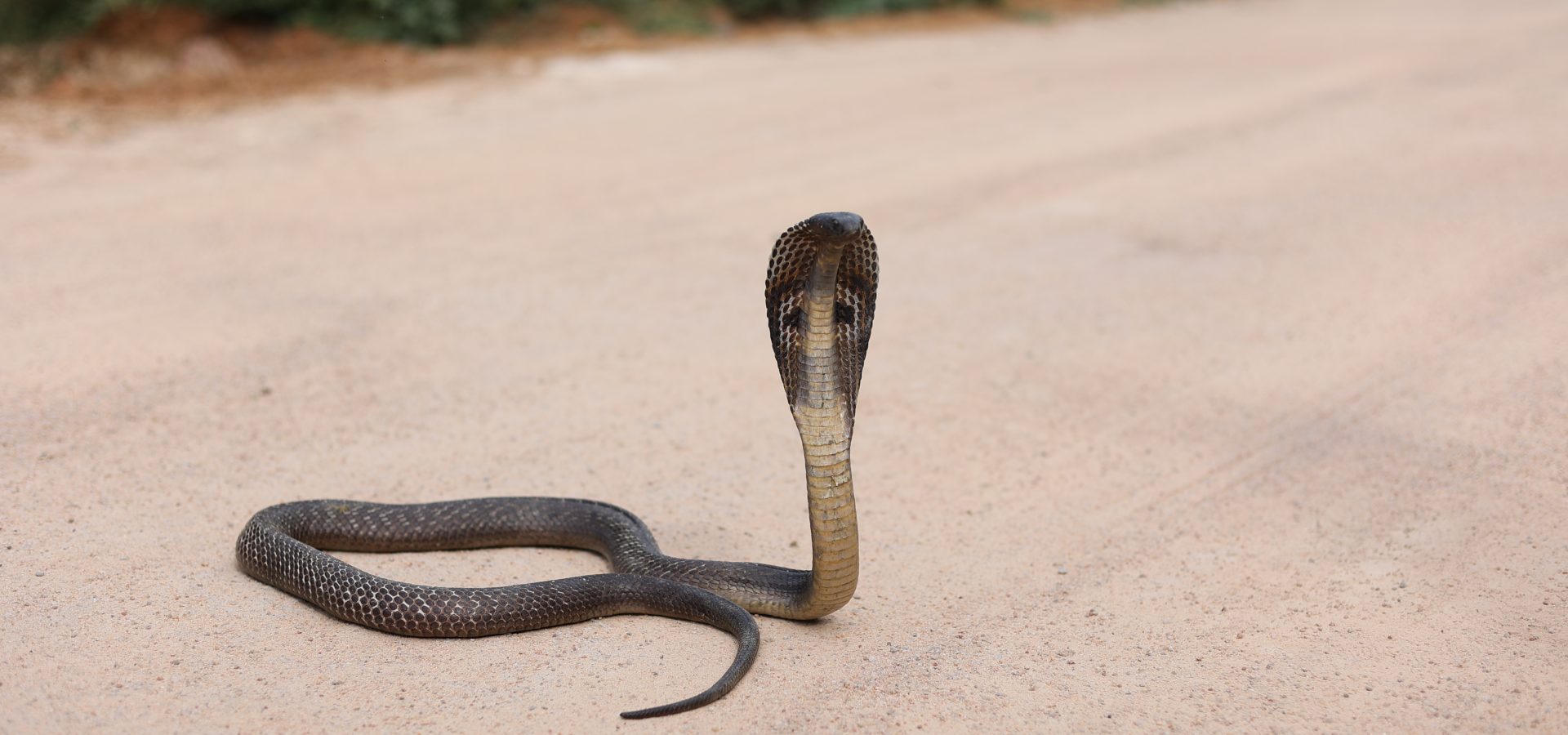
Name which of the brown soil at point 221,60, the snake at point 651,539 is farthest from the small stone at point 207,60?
the snake at point 651,539

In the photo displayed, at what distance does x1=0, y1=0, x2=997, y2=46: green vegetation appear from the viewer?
1530 centimetres

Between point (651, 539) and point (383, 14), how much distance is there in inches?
492

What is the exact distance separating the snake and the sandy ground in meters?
0.09

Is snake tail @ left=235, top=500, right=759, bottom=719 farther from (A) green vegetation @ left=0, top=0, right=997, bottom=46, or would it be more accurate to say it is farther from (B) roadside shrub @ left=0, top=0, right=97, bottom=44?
(B) roadside shrub @ left=0, top=0, right=97, bottom=44

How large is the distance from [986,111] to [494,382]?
301 inches

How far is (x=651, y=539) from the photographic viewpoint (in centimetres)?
549

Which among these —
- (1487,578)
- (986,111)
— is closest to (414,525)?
(1487,578)

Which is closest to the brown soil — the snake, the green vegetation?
the green vegetation

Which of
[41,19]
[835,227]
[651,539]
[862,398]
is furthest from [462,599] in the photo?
[41,19]

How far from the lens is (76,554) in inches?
206

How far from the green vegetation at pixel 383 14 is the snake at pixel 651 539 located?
11572 millimetres

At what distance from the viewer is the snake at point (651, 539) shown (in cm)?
431

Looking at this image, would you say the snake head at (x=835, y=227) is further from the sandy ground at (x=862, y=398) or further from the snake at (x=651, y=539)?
the sandy ground at (x=862, y=398)

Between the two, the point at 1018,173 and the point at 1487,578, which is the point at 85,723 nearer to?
the point at 1487,578
